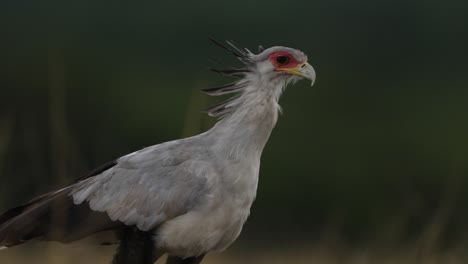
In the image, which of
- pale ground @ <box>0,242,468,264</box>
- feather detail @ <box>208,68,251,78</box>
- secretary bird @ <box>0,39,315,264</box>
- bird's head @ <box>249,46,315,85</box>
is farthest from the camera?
feather detail @ <box>208,68,251,78</box>

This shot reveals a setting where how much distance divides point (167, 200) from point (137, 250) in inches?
10.3

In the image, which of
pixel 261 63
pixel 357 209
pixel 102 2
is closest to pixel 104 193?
pixel 261 63

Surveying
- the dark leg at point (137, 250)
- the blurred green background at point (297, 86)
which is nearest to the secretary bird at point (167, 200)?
the dark leg at point (137, 250)

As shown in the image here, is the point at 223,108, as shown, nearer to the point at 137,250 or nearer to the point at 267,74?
A: the point at 267,74

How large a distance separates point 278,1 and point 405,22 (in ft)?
20.2

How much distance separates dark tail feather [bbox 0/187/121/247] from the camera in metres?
5.13

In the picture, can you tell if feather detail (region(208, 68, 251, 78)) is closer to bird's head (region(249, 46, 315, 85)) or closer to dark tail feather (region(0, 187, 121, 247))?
bird's head (region(249, 46, 315, 85))

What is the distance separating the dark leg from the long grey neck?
53 cm

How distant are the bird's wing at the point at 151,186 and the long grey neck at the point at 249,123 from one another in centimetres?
14

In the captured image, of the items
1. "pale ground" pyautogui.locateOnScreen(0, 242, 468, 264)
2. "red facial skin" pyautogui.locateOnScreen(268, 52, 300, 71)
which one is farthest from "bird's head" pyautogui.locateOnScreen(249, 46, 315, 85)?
"pale ground" pyautogui.locateOnScreen(0, 242, 468, 264)

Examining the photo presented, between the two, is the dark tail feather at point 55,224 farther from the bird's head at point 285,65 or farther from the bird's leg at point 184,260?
the bird's head at point 285,65

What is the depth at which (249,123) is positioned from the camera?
5.36 metres

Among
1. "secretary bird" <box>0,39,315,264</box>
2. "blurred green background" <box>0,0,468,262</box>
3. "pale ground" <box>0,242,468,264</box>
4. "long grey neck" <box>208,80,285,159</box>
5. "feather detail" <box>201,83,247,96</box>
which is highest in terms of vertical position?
"feather detail" <box>201,83,247,96</box>

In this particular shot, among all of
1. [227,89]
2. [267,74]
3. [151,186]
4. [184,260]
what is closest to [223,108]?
[227,89]
